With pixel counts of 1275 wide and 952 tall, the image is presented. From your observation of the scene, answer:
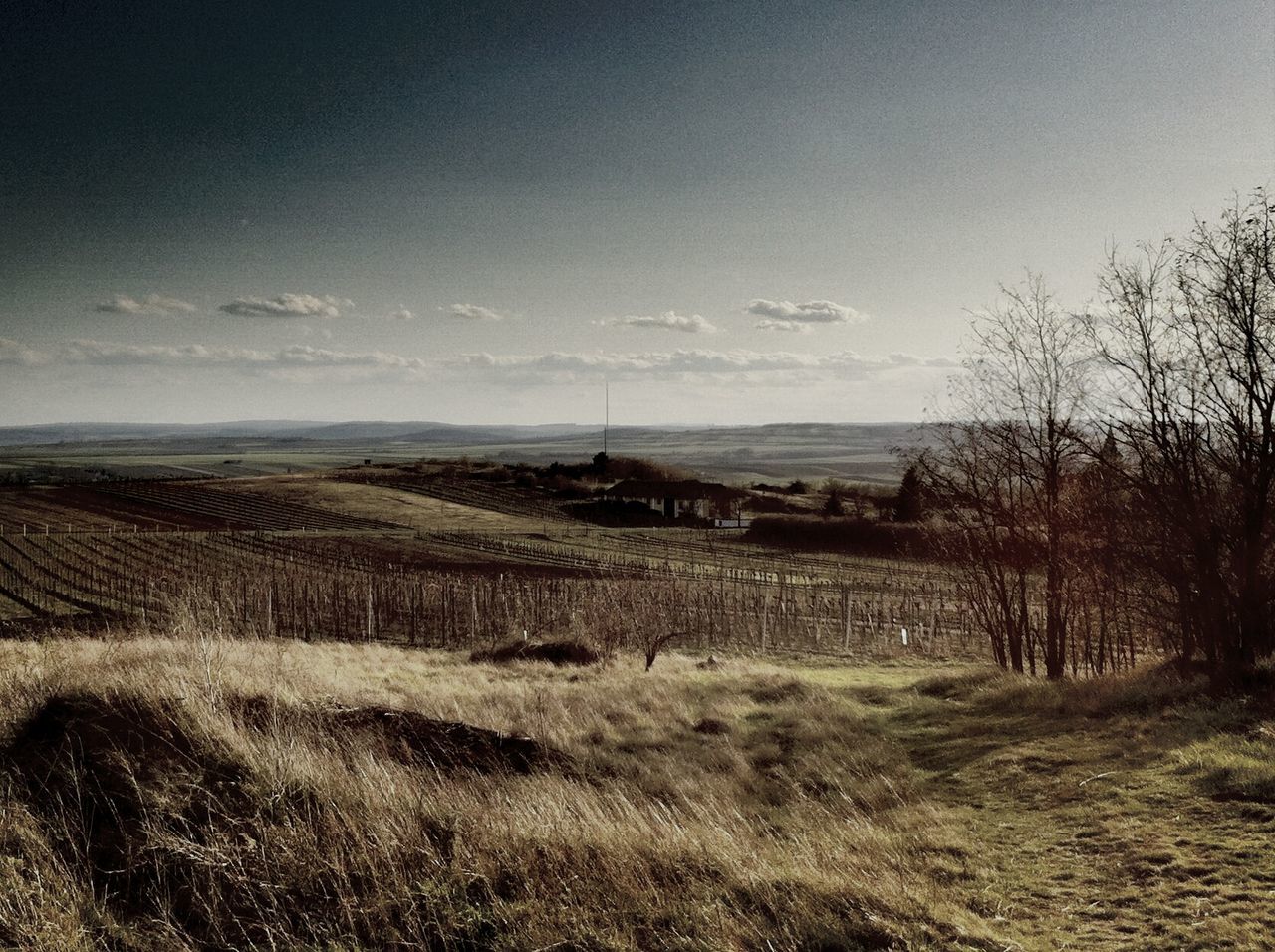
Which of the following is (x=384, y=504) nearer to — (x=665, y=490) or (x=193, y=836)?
(x=665, y=490)

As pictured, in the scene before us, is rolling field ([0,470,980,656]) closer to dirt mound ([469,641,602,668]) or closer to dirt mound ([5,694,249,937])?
Result: dirt mound ([469,641,602,668])

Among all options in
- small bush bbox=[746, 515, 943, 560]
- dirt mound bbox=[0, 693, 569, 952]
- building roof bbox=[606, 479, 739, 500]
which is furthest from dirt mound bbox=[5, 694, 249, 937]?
building roof bbox=[606, 479, 739, 500]

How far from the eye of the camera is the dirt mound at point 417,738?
23.7 ft

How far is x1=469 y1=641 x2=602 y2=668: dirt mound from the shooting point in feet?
70.0

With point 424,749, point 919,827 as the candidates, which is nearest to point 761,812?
point 919,827

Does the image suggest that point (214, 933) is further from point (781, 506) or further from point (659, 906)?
point (781, 506)

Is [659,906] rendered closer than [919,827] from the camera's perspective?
Yes

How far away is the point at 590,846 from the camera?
4879 millimetres

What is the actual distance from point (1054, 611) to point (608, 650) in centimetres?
1117

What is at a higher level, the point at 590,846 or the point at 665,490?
the point at 590,846

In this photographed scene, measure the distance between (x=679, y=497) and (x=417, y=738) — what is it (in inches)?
3147

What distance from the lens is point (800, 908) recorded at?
438 centimetres

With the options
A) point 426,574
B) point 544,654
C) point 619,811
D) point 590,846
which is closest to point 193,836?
point 590,846

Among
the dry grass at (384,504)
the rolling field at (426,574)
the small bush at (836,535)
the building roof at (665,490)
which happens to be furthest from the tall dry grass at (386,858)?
the building roof at (665,490)
